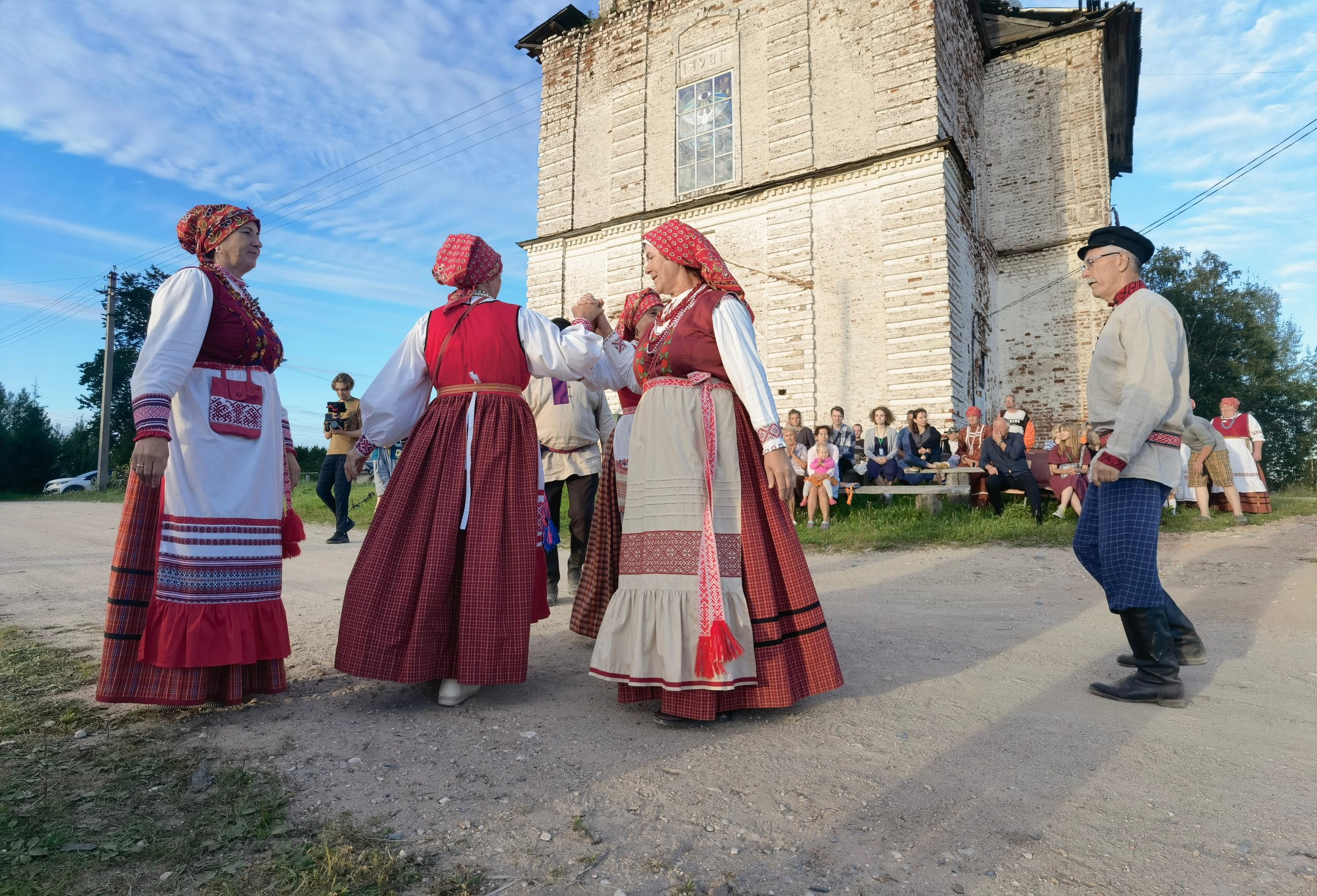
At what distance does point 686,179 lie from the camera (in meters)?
16.0

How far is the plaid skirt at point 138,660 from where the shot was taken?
2.86 m

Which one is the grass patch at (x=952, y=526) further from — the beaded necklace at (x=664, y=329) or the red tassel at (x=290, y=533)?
the red tassel at (x=290, y=533)

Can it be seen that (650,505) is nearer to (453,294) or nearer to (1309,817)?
(453,294)

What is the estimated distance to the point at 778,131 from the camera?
14.8 metres

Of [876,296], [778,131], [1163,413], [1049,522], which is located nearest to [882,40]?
[778,131]

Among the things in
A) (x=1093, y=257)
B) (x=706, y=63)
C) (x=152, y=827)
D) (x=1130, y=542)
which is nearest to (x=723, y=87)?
(x=706, y=63)

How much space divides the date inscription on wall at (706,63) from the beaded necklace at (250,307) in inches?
570

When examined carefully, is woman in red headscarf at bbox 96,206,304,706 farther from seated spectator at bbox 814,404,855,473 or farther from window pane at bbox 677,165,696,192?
window pane at bbox 677,165,696,192

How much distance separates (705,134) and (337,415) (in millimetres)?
10477

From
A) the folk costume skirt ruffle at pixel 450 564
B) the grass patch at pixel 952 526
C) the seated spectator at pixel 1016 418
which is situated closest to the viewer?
the folk costume skirt ruffle at pixel 450 564

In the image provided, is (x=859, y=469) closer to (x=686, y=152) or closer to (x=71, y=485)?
(x=686, y=152)

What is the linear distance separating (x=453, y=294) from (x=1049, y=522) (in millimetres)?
7967

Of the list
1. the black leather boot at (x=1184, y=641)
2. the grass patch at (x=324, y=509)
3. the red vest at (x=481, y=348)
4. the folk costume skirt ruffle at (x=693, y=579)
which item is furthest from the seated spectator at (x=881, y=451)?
the red vest at (x=481, y=348)

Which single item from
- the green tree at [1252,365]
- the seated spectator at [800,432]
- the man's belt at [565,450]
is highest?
the green tree at [1252,365]
